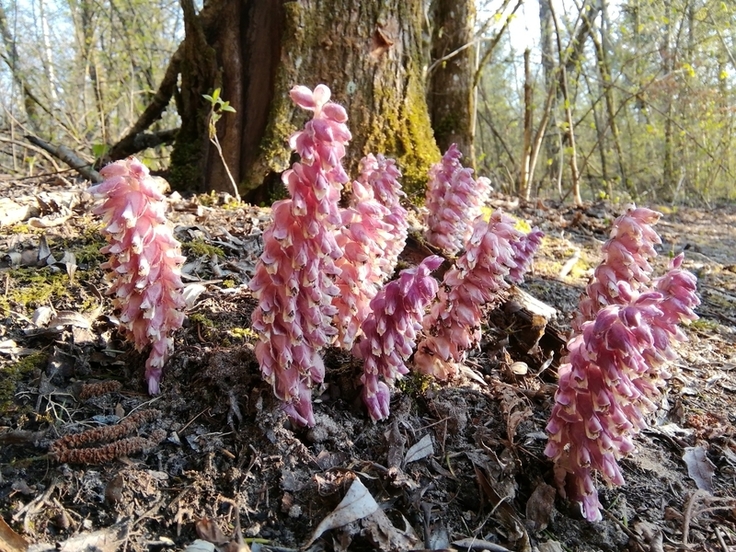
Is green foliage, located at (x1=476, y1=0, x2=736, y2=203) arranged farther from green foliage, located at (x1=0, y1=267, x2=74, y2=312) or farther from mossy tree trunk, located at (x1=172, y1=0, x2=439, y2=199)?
green foliage, located at (x1=0, y1=267, x2=74, y2=312)

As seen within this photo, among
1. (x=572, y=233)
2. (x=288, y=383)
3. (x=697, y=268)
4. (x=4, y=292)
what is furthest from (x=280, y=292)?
(x=697, y=268)

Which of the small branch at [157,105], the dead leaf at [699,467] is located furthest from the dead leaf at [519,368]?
the small branch at [157,105]

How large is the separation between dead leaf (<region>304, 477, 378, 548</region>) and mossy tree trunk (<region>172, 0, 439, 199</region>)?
2.49m

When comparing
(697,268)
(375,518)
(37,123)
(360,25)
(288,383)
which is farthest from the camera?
(37,123)

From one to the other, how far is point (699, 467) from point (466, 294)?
1.27 m

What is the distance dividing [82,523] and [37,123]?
10.8 metres

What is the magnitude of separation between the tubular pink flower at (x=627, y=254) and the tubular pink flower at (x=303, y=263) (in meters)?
1.12

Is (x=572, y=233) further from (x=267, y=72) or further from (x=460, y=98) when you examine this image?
(x=267, y=72)

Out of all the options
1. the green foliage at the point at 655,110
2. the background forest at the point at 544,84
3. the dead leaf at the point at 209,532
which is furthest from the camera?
the green foliage at the point at 655,110

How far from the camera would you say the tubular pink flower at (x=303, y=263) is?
62.6 inches

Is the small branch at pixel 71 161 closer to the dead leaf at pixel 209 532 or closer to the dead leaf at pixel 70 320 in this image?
the dead leaf at pixel 70 320

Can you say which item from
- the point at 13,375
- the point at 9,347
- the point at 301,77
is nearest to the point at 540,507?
the point at 13,375

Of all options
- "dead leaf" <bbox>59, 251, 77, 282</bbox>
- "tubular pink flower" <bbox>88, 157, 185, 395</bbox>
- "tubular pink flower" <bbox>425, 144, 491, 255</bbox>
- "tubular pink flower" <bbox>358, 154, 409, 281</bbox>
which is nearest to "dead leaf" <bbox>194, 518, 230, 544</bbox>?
"tubular pink flower" <bbox>88, 157, 185, 395</bbox>

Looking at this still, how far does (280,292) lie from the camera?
1747 mm
